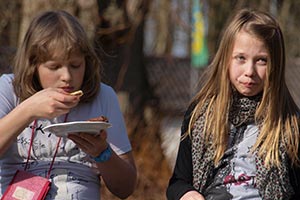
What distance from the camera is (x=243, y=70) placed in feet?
11.9

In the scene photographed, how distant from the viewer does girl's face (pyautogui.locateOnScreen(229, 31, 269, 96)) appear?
3.62 m

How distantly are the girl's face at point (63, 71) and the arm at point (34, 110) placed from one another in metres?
0.11

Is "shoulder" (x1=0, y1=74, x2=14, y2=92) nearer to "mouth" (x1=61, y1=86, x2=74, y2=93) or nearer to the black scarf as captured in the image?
"mouth" (x1=61, y1=86, x2=74, y2=93)

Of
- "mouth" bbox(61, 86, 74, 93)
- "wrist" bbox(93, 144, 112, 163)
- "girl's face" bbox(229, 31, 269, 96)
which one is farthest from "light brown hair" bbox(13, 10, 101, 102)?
"girl's face" bbox(229, 31, 269, 96)

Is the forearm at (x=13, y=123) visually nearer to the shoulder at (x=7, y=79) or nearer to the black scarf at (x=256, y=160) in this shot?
the shoulder at (x=7, y=79)

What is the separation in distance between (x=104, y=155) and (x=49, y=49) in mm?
517

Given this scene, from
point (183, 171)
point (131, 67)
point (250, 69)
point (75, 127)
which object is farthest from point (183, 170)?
point (131, 67)

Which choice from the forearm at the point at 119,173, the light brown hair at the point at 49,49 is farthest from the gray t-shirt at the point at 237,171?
the light brown hair at the point at 49,49

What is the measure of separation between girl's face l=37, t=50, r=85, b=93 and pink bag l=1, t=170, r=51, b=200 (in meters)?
0.41

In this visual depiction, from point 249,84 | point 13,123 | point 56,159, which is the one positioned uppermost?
point 249,84

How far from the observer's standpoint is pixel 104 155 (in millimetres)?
3611

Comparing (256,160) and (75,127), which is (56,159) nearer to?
(75,127)

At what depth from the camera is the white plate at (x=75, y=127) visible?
10.9ft

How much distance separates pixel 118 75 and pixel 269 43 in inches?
159
